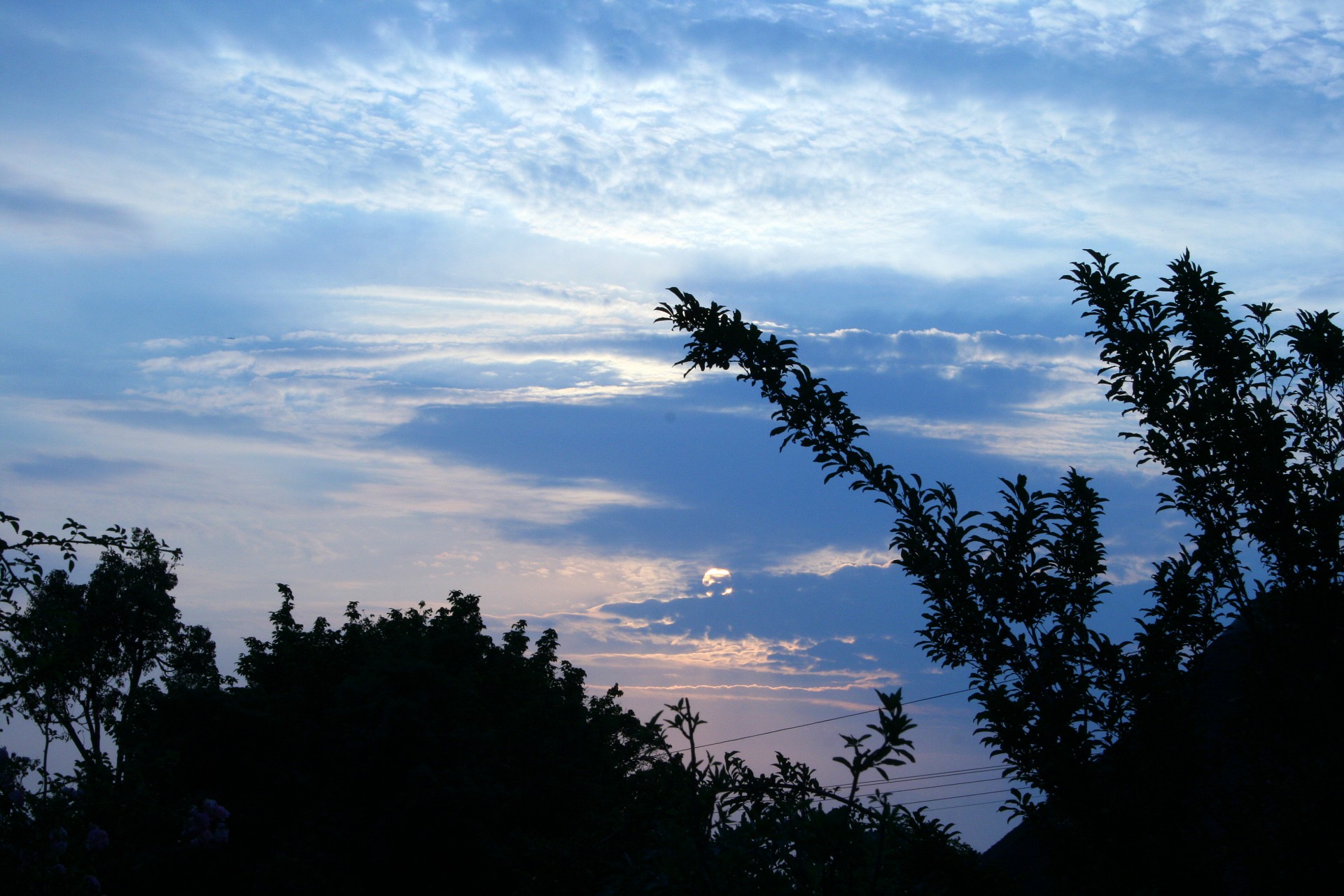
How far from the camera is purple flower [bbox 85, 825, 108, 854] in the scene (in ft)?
25.9

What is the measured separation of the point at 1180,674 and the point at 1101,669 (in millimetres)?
596

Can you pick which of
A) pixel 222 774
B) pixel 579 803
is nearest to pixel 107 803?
pixel 222 774

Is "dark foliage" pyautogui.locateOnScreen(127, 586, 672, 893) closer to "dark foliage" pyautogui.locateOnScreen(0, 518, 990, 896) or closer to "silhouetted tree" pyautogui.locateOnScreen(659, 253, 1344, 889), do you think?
"dark foliage" pyautogui.locateOnScreen(0, 518, 990, 896)

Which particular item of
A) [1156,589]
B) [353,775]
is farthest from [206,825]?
[353,775]

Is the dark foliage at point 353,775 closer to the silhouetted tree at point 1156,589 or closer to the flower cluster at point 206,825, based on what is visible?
the flower cluster at point 206,825

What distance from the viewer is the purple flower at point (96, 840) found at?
790 cm

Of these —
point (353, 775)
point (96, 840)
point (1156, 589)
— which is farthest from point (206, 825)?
point (353, 775)

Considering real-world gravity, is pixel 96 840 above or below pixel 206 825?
above

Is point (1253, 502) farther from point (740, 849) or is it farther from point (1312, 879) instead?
point (740, 849)

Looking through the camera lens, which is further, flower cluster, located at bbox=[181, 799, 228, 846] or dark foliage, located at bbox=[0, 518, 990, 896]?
→ flower cluster, located at bbox=[181, 799, 228, 846]

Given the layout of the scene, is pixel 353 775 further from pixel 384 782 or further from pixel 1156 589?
pixel 1156 589

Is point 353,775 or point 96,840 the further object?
point 353,775

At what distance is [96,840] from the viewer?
7914 mm

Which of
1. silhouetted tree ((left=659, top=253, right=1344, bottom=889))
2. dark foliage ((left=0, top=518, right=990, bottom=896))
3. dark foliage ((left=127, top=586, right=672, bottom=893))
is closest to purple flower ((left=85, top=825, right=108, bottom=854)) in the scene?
dark foliage ((left=0, top=518, right=990, bottom=896))
